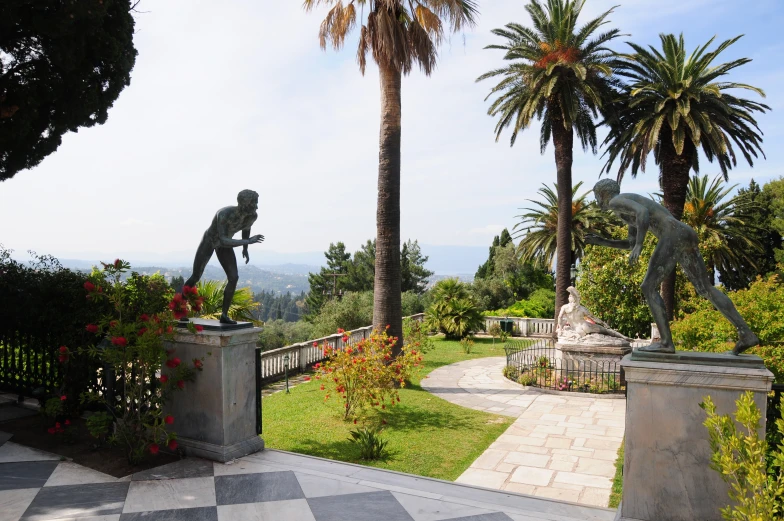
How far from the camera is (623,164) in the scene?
1872 centimetres

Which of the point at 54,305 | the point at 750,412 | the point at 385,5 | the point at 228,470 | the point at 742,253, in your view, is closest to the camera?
the point at 750,412

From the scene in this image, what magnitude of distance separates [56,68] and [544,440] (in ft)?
31.6

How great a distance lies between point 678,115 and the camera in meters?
16.2

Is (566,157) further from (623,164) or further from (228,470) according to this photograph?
(228,470)

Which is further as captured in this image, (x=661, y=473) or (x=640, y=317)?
(x=640, y=317)

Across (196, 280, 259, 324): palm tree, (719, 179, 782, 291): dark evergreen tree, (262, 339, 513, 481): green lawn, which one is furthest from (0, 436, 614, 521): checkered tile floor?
(719, 179, 782, 291): dark evergreen tree

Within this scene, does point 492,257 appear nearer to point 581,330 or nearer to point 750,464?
point 581,330

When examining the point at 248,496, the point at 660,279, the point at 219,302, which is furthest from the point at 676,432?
the point at 219,302

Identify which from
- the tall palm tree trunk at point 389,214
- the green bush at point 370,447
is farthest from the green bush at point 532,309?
the green bush at point 370,447

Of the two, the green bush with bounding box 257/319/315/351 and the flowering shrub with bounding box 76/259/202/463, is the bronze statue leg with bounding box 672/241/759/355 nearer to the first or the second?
the flowering shrub with bounding box 76/259/202/463

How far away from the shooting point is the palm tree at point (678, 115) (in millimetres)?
16266

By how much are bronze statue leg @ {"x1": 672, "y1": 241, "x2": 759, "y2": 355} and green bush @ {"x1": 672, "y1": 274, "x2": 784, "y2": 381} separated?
9.42ft

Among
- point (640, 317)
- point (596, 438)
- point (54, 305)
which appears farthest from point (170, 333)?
point (640, 317)

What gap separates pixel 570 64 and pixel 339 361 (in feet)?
46.3
